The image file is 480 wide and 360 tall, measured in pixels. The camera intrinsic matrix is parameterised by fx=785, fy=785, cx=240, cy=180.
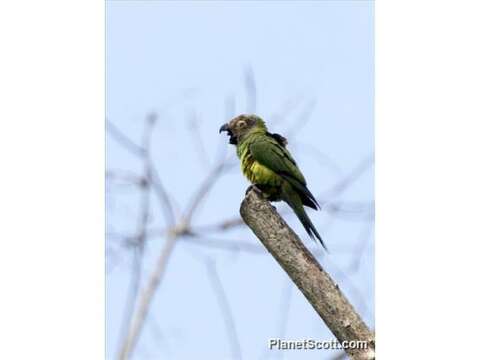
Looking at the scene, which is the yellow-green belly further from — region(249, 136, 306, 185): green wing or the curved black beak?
the curved black beak

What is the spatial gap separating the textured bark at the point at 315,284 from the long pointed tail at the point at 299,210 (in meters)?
0.54

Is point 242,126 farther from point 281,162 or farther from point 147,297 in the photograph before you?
point 147,297

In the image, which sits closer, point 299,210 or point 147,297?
point 147,297

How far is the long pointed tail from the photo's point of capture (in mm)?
5309

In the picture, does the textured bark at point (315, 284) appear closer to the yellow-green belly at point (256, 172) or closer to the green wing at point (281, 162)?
the green wing at point (281, 162)

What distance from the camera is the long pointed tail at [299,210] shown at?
5.31 metres

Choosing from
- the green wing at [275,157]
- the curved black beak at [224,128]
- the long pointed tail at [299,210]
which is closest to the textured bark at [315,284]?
the long pointed tail at [299,210]

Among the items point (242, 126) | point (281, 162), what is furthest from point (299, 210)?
point (242, 126)

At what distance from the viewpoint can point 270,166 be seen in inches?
227

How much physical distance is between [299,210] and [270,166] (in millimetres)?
422

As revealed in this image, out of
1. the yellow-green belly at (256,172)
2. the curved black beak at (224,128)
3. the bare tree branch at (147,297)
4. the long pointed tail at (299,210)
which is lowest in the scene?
the bare tree branch at (147,297)
